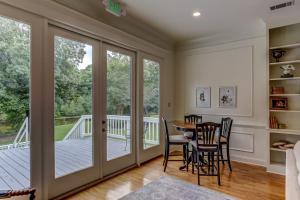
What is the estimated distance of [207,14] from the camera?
11.2 feet

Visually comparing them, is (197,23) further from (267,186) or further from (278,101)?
(267,186)

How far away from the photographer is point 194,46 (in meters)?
4.84

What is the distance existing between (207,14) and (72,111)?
9.09 ft

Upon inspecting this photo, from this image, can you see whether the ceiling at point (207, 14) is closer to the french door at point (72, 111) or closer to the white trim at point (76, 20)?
the white trim at point (76, 20)

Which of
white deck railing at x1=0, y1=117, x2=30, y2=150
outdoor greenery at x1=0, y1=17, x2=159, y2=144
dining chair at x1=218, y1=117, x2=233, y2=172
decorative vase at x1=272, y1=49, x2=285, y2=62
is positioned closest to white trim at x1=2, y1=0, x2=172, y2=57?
outdoor greenery at x1=0, y1=17, x2=159, y2=144

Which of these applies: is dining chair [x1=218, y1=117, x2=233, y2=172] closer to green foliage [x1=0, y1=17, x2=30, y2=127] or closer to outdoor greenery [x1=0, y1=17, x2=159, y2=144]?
outdoor greenery [x1=0, y1=17, x2=159, y2=144]

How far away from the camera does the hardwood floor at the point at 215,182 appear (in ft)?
8.84

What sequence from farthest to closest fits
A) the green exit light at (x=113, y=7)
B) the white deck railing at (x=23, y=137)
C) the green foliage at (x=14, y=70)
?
the green exit light at (x=113, y=7) < the white deck railing at (x=23, y=137) < the green foliage at (x=14, y=70)

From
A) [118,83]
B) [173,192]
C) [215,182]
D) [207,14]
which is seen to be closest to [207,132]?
[215,182]

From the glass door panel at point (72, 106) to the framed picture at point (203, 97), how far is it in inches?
108

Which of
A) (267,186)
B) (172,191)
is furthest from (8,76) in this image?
(267,186)

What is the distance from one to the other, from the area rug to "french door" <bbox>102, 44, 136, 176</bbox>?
0.83 metres

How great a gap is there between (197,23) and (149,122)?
2.26 metres

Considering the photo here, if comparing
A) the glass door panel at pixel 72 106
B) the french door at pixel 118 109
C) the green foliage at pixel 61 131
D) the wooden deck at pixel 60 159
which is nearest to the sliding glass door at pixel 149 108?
the french door at pixel 118 109
